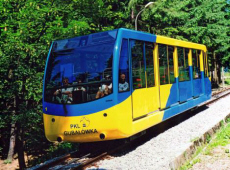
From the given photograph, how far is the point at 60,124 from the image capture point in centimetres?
734

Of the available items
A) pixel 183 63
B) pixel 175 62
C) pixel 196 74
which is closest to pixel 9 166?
pixel 175 62

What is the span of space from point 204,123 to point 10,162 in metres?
8.57

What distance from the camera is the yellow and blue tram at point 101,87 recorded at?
6.89m

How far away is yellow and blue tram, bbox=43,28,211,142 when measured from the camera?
→ 6.89 m

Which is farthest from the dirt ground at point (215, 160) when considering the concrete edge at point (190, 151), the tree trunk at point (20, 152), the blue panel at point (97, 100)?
the tree trunk at point (20, 152)

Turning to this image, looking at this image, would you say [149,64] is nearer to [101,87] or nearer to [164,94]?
[164,94]

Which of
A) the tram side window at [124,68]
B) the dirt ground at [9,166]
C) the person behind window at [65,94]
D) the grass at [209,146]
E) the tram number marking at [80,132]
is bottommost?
the dirt ground at [9,166]

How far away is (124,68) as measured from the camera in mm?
7168

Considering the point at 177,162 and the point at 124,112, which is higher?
the point at 124,112

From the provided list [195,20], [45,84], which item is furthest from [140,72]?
[195,20]

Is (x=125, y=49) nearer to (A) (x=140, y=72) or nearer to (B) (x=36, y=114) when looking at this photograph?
(A) (x=140, y=72)

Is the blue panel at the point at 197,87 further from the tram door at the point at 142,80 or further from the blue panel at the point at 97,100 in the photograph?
the blue panel at the point at 97,100

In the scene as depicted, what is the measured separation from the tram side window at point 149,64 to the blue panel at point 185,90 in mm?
2543

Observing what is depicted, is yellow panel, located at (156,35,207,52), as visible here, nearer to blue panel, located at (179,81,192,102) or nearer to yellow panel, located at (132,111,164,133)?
blue panel, located at (179,81,192,102)
